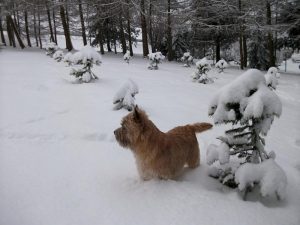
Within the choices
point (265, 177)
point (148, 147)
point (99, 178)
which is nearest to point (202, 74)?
point (148, 147)

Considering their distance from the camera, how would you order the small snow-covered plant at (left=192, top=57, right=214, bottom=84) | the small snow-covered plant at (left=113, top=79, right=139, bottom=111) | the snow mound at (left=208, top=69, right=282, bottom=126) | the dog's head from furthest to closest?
the small snow-covered plant at (left=192, top=57, right=214, bottom=84) < the small snow-covered plant at (left=113, top=79, right=139, bottom=111) < the dog's head < the snow mound at (left=208, top=69, right=282, bottom=126)

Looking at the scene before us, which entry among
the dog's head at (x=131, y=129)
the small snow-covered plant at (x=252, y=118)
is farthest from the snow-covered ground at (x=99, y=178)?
the dog's head at (x=131, y=129)

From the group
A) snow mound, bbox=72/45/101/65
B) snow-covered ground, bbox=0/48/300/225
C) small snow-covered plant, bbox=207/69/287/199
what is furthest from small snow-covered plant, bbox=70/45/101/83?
small snow-covered plant, bbox=207/69/287/199

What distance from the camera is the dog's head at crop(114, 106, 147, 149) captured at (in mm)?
3664

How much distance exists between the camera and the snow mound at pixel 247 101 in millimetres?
3117

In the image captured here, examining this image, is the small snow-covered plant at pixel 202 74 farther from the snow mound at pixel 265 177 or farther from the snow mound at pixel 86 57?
the snow mound at pixel 265 177

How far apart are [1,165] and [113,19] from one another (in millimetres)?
25091

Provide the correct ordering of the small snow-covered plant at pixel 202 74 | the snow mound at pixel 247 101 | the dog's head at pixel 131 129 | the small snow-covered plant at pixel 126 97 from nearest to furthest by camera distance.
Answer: the snow mound at pixel 247 101, the dog's head at pixel 131 129, the small snow-covered plant at pixel 126 97, the small snow-covered plant at pixel 202 74

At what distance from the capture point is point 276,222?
3029 mm

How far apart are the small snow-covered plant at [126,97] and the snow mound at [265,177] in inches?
152

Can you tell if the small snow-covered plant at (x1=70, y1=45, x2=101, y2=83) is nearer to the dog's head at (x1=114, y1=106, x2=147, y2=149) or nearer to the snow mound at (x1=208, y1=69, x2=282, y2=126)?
the dog's head at (x1=114, y1=106, x2=147, y2=149)

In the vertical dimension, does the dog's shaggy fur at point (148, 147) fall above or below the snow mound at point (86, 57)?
below

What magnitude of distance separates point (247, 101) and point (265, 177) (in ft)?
2.89

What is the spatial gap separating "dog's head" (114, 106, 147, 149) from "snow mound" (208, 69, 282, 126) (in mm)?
940
